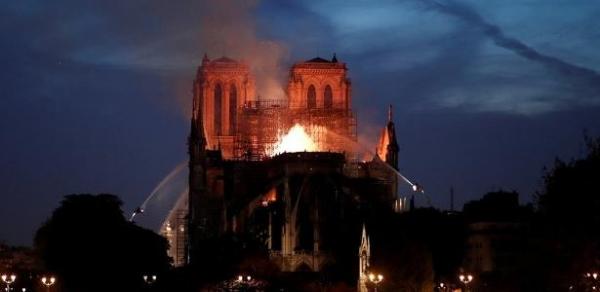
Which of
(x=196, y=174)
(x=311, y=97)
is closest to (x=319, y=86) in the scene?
(x=311, y=97)

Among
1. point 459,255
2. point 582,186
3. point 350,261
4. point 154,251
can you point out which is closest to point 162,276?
point 154,251

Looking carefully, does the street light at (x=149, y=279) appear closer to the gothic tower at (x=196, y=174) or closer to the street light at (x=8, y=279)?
the street light at (x=8, y=279)

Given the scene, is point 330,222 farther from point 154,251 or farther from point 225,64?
point 225,64

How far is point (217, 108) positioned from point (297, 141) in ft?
35.6

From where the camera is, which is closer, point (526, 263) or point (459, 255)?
point (526, 263)

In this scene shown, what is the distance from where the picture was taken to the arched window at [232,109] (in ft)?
505

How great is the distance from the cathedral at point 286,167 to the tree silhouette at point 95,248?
21.6 feet

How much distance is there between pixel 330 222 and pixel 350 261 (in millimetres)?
8713

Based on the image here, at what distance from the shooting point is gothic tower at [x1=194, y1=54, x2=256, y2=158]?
15338 centimetres

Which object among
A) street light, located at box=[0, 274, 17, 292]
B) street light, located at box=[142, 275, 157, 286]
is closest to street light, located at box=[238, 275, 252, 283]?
street light, located at box=[142, 275, 157, 286]

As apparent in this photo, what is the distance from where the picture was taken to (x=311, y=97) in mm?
153875

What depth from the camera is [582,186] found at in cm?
7838

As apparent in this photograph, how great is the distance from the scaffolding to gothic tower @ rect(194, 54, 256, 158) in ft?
6.37

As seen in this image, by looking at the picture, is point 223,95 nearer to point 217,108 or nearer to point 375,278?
point 217,108
